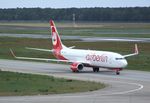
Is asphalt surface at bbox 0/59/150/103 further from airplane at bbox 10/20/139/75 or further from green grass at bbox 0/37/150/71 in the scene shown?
green grass at bbox 0/37/150/71

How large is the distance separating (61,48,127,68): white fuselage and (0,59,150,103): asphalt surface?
92 centimetres

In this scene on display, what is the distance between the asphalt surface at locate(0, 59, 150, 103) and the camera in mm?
32209

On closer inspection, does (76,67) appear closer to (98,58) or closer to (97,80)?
(98,58)

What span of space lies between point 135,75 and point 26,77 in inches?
414

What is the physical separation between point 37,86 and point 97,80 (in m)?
8.84

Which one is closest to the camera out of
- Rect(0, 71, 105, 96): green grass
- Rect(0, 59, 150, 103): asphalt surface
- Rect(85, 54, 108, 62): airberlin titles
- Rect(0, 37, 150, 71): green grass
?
Rect(0, 59, 150, 103): asphalt surface

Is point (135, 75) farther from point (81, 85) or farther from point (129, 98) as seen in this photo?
point (129, 98)

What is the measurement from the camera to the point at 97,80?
4781cm

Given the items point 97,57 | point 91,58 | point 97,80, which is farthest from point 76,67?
point 97,80

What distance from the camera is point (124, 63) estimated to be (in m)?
53.8

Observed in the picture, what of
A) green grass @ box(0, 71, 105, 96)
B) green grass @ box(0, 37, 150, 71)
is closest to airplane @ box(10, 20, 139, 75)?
green grass @ box(0, 37, 150, 71)

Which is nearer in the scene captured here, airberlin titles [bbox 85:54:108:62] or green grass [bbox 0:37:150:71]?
airberlin titles [bbox 85:54:108:62]

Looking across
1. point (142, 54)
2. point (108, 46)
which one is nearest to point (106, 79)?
point (142, 54)

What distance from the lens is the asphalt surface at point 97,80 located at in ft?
106
